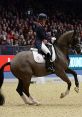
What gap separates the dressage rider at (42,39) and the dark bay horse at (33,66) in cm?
18

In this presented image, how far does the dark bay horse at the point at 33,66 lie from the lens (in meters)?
13.5

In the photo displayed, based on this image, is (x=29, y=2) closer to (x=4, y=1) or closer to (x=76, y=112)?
(x=4, y=1)

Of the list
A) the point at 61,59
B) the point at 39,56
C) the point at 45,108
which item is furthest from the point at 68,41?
the point at 45,108

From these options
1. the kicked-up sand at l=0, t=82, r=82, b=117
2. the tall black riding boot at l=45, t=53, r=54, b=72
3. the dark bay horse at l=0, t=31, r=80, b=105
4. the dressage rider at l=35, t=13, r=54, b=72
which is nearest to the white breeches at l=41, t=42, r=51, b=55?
the dressage rider at l=35, t=13, r=54, b=72

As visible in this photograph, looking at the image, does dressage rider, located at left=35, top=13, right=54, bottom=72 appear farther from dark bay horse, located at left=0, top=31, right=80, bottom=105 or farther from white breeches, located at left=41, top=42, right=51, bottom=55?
dark bay horse, located at left=0, top=31, right=80, bottom=105

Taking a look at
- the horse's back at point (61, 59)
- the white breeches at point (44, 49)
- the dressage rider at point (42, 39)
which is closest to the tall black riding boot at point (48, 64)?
the dressage rider at point (42, 39)

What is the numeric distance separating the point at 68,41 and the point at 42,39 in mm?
922

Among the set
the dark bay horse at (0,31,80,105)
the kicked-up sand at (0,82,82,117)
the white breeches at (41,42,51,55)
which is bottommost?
the kicked-up sand at (0,82,82,117)

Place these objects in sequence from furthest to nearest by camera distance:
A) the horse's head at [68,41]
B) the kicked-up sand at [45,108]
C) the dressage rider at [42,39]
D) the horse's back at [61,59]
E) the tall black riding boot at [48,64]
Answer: the horse's head at [68,41]
the horse's back at [61,59]
the tall black riding boot at [48,64]
the dressage rider at [42,39]
the kicked-up sand at [45,108]

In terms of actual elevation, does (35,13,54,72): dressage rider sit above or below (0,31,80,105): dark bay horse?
above

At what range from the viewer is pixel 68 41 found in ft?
46.1

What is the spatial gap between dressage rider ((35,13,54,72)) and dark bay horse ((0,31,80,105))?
18 cm

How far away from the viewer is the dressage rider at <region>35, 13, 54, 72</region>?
527 inches

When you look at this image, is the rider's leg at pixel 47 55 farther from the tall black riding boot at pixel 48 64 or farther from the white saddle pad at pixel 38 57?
the white saddle pad at pixel 38 57
